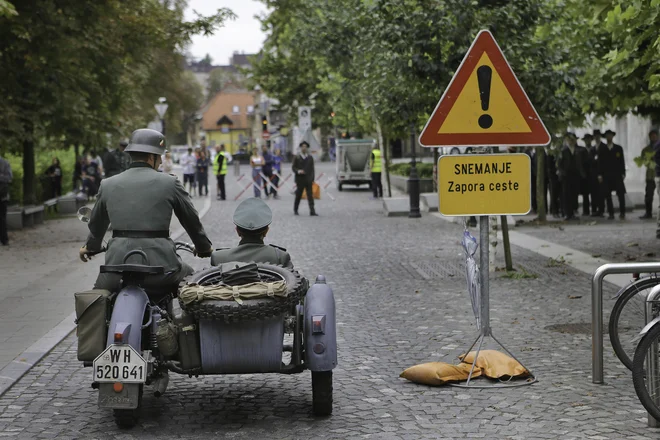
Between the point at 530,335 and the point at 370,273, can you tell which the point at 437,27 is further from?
the point at 530,335

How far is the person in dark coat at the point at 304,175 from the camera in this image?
2853cm

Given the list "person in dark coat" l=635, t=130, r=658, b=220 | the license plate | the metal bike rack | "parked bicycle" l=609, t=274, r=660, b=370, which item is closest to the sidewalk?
the license plate

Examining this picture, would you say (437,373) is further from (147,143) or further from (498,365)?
(147,143)

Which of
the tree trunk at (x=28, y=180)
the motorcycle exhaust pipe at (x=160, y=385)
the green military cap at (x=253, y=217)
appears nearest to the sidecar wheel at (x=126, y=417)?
the motorcycle exhaust pipe at (x=160, y=385)

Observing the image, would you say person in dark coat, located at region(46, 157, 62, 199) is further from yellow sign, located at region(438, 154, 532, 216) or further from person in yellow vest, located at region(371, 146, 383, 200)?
yellow sign, located at region(438, 154, 532, 216)

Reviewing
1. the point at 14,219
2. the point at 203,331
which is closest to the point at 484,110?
the point at 203,331

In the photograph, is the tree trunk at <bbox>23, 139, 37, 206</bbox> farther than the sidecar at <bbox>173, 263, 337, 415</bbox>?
Yes

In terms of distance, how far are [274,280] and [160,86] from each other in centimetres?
5822

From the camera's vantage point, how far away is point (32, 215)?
2662 centimetres

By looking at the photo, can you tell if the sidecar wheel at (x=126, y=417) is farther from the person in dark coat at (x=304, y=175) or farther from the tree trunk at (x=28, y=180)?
the tree trunk at (x=28, y=180)

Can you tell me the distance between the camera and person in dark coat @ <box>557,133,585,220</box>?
24.5 meters

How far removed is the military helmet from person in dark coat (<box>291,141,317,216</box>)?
2135 cm

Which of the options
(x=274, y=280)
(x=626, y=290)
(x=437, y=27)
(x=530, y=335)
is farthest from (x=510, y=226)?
(x=274, y=280)

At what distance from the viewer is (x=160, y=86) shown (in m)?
63.4
